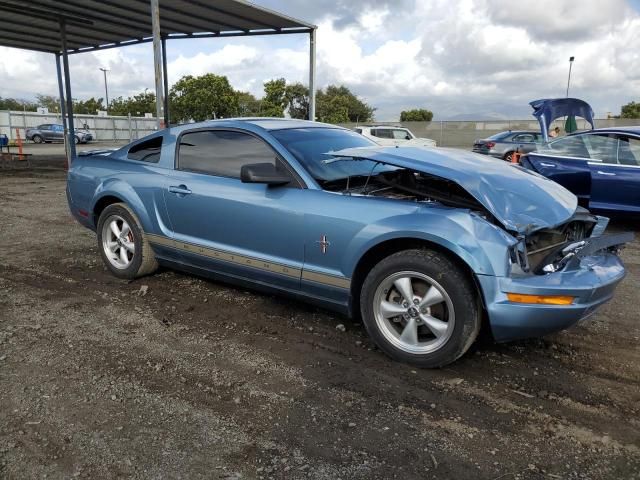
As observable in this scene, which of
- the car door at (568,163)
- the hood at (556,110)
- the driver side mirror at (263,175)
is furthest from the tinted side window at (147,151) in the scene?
the hood at (556,110)

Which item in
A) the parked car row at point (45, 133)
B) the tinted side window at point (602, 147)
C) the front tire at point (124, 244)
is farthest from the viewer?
the parked car row at point (45, 133)

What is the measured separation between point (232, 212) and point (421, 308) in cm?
165

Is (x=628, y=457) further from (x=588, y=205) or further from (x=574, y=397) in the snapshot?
(x=588, y=205)

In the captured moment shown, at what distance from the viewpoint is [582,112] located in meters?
9.66

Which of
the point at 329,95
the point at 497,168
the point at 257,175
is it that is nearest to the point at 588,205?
the point at 497,168

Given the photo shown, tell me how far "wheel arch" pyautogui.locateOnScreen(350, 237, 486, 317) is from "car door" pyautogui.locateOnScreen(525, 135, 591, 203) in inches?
205

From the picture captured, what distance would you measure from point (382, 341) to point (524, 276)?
95 centimetres

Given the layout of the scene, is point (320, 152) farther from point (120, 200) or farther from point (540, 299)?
point (120, 200)

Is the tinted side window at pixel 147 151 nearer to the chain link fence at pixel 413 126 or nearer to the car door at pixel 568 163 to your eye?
the car door at pixel 568 163

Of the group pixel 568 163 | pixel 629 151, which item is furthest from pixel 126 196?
pixel 629 151

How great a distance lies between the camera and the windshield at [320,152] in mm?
3783

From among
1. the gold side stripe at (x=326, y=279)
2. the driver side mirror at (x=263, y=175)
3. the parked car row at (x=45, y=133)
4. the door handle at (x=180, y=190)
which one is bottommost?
the gold side stripe at (x=326, y=279)

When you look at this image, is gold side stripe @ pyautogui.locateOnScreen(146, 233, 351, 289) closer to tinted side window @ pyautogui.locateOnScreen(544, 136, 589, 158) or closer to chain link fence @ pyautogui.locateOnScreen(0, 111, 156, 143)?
tinted side window @ pyautogui.locateOnScreen(544, 136, 589, 158)

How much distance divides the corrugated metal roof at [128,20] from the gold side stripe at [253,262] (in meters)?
8.69
